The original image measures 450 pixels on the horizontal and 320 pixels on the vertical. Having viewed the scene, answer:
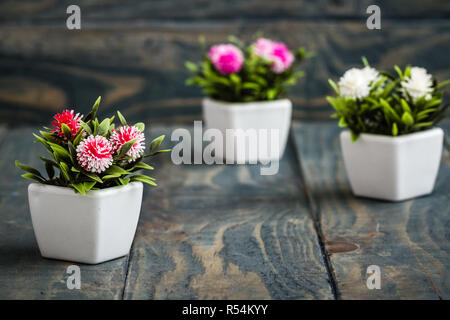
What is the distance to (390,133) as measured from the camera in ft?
5.27

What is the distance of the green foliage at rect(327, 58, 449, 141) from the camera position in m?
1.59

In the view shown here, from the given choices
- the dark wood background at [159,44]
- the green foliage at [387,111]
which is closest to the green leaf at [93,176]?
the green foliage at [387,111]

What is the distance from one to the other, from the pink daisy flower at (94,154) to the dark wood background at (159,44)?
1.39m

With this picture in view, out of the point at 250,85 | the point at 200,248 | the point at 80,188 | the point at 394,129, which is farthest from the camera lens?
the point at 250,85

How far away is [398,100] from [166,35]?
1187 millimetres

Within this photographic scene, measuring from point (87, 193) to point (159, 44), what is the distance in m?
1.46

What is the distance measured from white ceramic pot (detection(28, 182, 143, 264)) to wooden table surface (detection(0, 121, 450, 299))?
0.03m

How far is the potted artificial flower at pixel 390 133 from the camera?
5.20 ft

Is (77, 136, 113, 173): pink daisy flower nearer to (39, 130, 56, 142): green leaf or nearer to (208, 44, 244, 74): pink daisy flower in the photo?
(39, 130, 56, 142): green leaf

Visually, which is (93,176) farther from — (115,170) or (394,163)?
(394,163)

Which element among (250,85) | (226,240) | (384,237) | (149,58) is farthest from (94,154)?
(149,58)

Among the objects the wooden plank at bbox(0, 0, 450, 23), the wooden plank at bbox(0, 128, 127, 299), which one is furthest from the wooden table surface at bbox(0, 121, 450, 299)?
the wooden plank at bbox(0, 0, 450, 23)

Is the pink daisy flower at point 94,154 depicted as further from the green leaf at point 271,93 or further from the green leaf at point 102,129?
the green leaf at point 271,93

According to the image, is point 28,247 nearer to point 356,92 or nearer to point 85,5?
point 356,92
